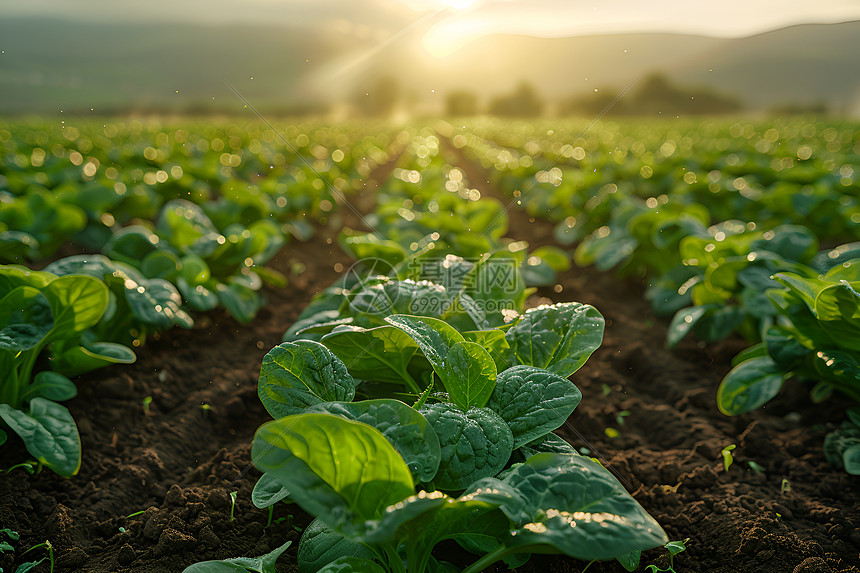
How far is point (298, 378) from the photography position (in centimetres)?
134

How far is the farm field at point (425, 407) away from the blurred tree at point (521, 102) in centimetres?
3573

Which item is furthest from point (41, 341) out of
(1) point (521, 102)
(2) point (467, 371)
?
(1) point (521, 102)

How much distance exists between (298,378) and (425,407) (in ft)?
1.12

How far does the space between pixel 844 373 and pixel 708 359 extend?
1.06m

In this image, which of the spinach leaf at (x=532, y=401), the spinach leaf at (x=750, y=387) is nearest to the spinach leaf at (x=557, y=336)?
the spinach leaf at (x=532, y=401)

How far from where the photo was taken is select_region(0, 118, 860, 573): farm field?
1114 mm

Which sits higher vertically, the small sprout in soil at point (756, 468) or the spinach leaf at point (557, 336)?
the spinach leaf at point (557, 336)

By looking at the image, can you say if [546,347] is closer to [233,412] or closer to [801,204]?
[233,412]

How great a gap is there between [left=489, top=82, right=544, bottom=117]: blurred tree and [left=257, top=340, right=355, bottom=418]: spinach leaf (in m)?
37.3

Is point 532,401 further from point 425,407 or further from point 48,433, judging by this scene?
point 48,433

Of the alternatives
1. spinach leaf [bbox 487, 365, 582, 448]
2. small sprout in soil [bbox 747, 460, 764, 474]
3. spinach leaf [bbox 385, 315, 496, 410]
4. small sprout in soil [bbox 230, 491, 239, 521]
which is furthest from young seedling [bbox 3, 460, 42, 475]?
small sprout in soil [bbox 747, 460, 764, 474]

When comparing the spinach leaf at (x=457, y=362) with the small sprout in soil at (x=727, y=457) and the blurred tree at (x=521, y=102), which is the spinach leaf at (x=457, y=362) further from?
the blurred tree at (x=521, y=102)

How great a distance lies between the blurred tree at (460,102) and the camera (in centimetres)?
4247

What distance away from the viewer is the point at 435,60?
4828mm
